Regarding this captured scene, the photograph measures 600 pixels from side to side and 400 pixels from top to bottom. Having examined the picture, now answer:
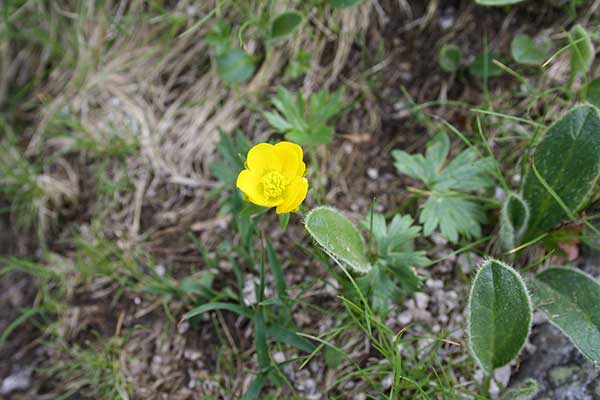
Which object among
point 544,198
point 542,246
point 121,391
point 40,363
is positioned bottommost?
point 40,363

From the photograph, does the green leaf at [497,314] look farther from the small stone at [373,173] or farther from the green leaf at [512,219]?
the small stone at [373,173]

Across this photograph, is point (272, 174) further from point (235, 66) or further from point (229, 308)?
point (235, 66)

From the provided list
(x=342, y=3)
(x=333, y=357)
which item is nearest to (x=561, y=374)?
(x=333, y=357)

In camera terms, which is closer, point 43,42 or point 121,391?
→ point 121,391

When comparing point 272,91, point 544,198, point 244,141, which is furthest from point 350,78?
point 544,198

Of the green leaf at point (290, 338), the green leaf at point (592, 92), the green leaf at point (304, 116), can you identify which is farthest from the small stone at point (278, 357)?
the green leaf at point (592, 92)

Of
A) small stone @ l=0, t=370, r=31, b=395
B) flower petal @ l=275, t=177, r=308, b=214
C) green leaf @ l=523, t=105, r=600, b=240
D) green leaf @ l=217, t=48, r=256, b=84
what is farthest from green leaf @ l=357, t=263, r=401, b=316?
small stone @ l=0, t=370, r=31, b=395

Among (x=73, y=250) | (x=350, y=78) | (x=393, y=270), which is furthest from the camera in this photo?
(x=73, y=250)

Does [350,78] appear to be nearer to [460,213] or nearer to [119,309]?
[460,213]
